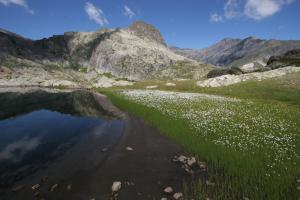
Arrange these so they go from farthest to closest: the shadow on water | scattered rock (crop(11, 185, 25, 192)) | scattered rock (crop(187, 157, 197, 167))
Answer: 1. scattered rock (crop(187, 157, 197, 167))
2. the shadow on water
3. scattered rock (crop(11, 185, 25, 192))

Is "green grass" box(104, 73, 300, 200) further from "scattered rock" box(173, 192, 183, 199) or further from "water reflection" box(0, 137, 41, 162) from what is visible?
"water reflection" box(0, 137, 41, 162)

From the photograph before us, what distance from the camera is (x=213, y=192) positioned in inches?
465

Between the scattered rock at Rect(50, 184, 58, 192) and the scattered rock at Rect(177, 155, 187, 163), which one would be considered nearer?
the scattered rock at Rect(50, 184, 58, 192)

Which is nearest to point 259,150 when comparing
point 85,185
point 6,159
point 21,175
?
point 85,185

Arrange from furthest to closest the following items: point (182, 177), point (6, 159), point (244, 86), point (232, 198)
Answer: point (244, 86) < point (6, 159) < point (182, 177) < point (232, 198)

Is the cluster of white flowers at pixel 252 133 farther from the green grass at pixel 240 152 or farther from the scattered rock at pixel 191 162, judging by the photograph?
the scattered rock at pixel 191 162

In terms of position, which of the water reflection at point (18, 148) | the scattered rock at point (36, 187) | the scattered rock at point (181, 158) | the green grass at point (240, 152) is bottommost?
the water reflection at point (18, 148)

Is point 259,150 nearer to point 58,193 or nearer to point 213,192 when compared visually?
point 213,192

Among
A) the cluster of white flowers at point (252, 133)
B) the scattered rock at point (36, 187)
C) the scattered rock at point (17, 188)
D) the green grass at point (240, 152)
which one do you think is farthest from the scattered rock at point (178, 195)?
the scattered rock at point (17, 188)

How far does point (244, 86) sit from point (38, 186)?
6579 centimetres

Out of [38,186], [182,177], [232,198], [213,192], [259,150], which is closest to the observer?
[232,198]

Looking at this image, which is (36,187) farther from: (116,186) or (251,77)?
(251,77)

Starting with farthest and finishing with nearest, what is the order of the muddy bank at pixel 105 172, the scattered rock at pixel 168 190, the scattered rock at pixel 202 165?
the scattered rock at pixel 202 165 < the muddy bank at pixel 105 172 < the scattered rock at pixel 168 190

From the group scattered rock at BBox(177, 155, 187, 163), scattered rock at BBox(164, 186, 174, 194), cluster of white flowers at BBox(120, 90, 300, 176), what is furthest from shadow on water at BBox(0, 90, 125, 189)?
cluster of white flowers at BBox(120, 90, 300, 176)
